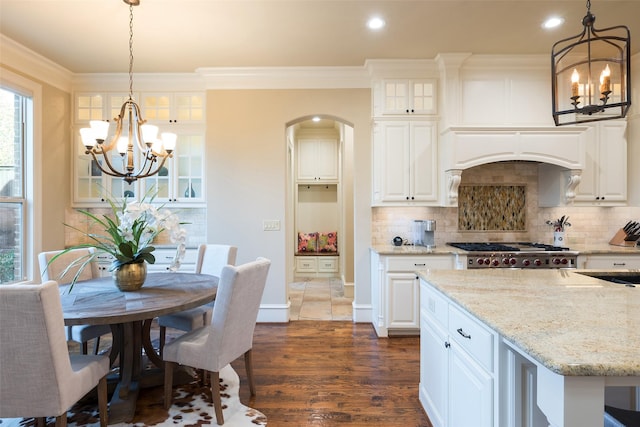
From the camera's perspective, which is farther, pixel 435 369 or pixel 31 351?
pixel 435 369

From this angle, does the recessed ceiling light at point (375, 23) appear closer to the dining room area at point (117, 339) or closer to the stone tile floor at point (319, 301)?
the dining room area at point (117, 339)

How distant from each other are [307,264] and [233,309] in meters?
4.49

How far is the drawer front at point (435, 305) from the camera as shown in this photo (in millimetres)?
1827

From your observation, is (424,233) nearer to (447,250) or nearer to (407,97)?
(447,250)

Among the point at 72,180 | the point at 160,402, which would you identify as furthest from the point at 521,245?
the point at 72,180

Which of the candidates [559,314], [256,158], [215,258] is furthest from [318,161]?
[559,314]

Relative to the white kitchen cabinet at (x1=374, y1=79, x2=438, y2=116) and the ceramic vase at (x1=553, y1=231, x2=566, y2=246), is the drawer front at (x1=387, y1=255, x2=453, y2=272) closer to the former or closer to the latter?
the ceramic vase at (x1=553, y1=231, x2=566, y2=246)

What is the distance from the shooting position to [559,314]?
1337mm

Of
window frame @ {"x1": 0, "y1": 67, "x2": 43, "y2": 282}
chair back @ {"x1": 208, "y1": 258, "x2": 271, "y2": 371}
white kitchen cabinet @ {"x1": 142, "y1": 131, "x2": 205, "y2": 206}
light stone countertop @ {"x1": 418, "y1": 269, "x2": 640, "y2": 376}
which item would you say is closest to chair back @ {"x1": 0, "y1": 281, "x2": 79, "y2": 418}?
chair back @ {"x1": 208, "y1": 258, "x2": 271, "y2": 371}

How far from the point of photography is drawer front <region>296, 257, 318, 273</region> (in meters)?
6.54

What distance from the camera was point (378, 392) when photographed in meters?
2.47

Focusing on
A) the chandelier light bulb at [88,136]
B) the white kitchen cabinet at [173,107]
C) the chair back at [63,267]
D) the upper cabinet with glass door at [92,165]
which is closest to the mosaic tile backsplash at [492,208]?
the white kitchen cabinet at [173,107]

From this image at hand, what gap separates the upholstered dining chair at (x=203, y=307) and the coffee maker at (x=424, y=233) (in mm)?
2082

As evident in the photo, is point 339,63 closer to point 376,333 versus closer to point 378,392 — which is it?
point 376,333
